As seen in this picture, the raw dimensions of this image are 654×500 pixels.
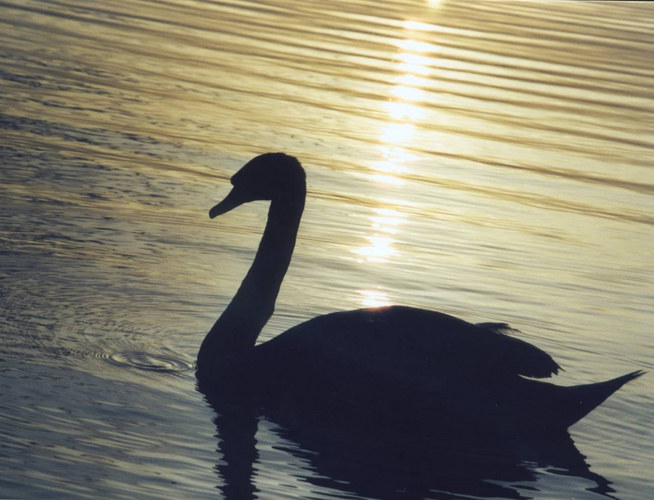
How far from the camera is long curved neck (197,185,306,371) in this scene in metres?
6.42

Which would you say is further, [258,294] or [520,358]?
[258,294]

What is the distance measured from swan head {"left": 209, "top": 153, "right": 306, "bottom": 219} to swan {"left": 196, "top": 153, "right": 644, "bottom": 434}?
0.97m

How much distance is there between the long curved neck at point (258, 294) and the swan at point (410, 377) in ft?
0.73

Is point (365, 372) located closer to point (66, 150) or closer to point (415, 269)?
point (415, 269)

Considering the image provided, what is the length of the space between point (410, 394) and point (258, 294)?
4.18 ft

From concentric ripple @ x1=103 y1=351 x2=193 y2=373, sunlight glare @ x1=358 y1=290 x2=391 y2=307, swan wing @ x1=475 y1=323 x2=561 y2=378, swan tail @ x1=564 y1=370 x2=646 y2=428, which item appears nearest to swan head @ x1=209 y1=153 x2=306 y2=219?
concentric ripple @ x1=103 y1=351 x2=193 y2=373

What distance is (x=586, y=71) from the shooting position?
20344mm

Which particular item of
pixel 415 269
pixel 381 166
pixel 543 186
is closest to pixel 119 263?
pixel 415 269

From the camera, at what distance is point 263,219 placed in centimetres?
985

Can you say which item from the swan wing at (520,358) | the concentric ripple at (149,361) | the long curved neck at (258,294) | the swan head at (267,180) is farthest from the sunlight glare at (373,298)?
the swan wing at (520,358)

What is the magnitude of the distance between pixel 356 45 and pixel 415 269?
11.6 meters

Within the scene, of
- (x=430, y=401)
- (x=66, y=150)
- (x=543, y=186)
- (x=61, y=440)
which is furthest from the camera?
(x=543, y=186)

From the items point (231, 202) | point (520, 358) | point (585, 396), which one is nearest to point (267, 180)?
point (231, 202)

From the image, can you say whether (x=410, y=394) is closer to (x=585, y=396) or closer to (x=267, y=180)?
(x=585, y=396)
